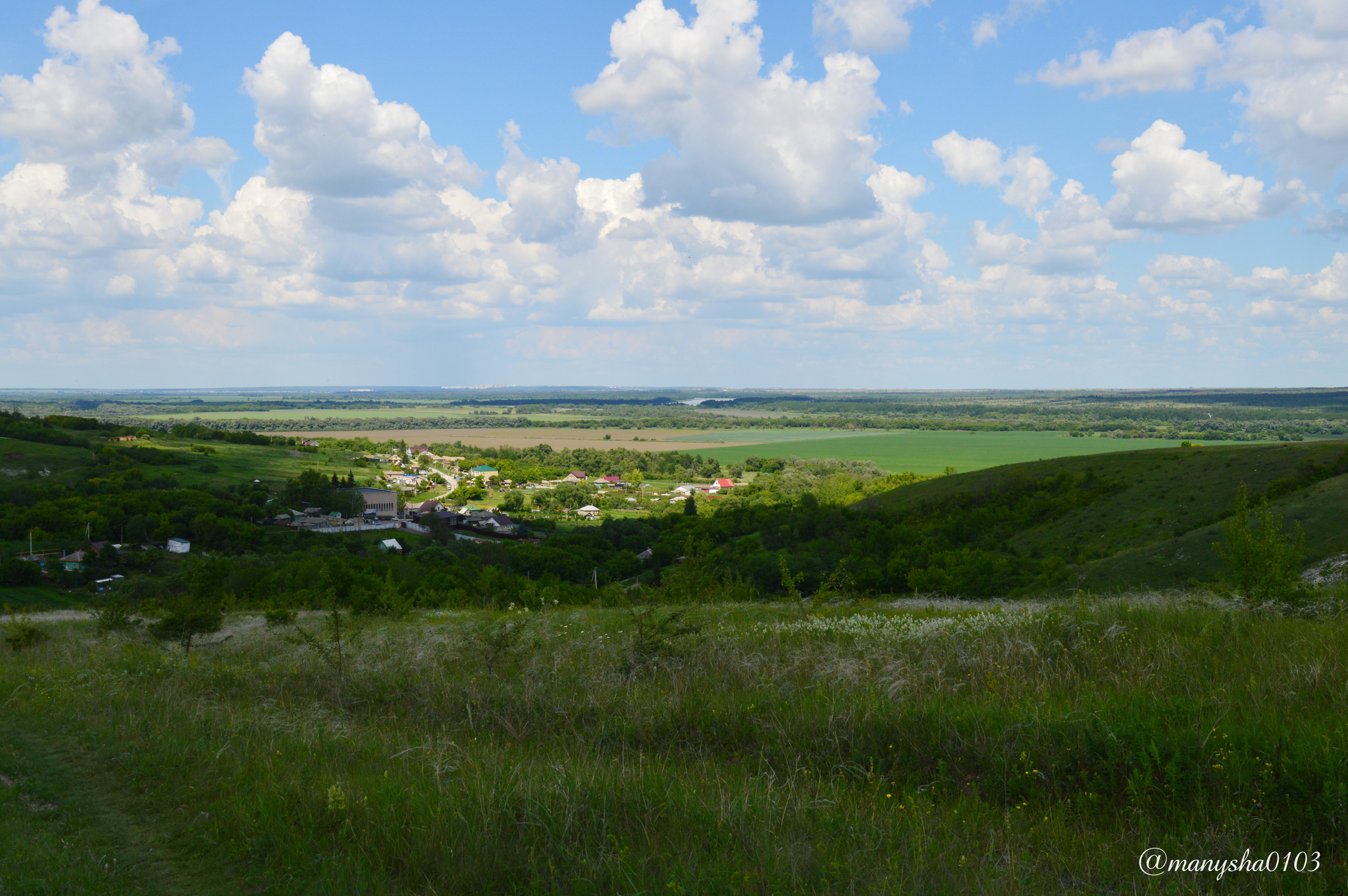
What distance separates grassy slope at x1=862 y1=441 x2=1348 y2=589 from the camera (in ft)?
124

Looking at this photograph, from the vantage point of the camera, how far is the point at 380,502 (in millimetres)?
112688

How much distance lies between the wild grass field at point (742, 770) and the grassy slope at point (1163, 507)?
28718 millimetres

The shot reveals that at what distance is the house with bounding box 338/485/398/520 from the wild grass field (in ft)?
345

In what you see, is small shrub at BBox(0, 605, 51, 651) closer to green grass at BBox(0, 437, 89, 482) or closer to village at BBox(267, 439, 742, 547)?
village at BBox(267, 439, 742, 547)

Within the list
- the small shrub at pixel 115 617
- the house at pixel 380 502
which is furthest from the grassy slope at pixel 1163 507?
the house at pixel 380 502

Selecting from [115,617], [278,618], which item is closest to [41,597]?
[115,617]

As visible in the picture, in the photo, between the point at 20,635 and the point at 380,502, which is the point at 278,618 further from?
the point at 380,502

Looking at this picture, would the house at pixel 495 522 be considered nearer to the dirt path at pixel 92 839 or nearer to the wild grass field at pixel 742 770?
the wild grass field at pixel 742 770

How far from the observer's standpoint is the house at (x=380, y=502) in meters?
109

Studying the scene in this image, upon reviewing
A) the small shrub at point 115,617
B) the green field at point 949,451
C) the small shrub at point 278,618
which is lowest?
the green field at point 949,451

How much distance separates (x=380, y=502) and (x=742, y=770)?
11568 centimetres

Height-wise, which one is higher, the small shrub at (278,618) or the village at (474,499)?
the small shrub at (278,618)

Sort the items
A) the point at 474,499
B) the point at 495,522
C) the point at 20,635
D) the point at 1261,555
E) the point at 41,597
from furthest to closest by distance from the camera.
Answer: the point at 474,499
the point at 495,522
the point at 41,597
the point at 20,635
the point at 1261,555

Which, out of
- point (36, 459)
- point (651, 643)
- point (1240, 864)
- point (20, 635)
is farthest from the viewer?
point (36, 459)
